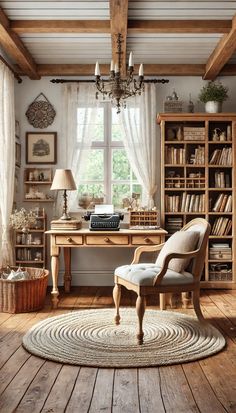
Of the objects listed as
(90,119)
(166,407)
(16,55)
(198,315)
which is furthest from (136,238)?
(166,407)

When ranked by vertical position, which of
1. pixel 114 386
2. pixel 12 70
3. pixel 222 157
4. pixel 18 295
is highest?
pixel 12 70

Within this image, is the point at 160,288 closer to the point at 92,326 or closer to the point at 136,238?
the point at 92,326

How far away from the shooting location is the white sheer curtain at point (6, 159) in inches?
238

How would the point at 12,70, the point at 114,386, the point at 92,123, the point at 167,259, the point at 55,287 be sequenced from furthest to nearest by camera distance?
1. the point at 92,123
2. the point at 12,70
3. the point at 55,287
4. the point at 167,259
5. the point at 114,386

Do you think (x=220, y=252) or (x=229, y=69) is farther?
(x=229, y=69)

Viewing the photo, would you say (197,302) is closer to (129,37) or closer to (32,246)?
(32,246)

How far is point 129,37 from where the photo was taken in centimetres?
574

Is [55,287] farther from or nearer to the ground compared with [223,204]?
nearer to the ground

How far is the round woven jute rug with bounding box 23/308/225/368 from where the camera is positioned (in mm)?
3729

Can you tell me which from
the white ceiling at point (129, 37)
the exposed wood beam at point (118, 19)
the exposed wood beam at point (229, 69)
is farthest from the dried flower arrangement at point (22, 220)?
the exposed wood beam at point (229, 69)

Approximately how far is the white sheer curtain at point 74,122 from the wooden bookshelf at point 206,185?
0.92 metres

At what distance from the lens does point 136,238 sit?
5.71 m

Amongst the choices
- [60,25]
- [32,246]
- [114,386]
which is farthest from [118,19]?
[114,386]

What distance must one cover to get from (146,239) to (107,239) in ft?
1.41
